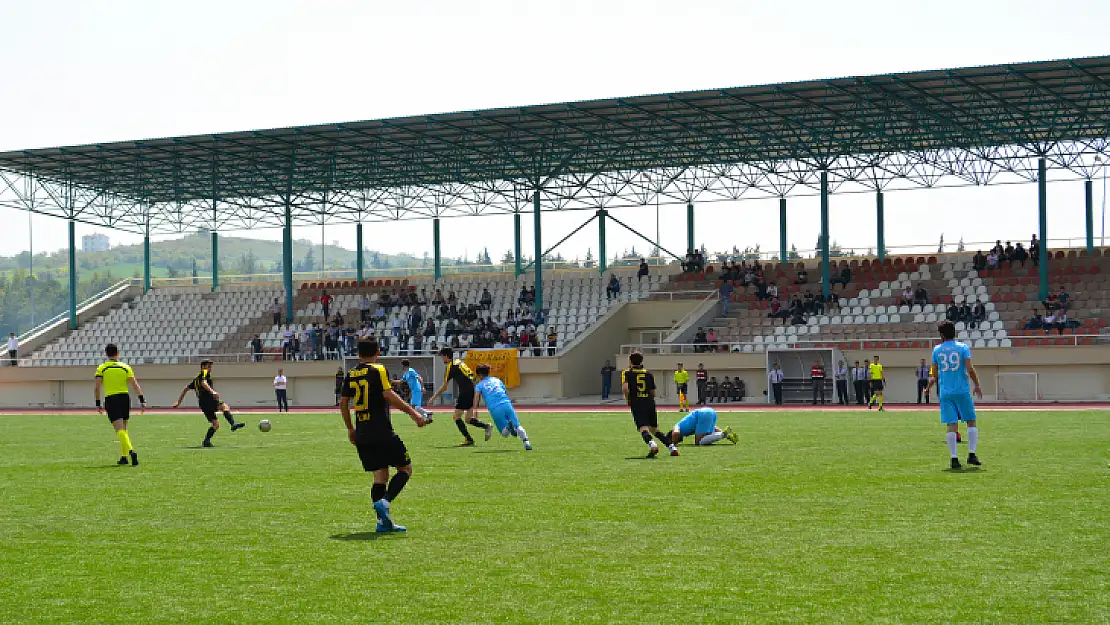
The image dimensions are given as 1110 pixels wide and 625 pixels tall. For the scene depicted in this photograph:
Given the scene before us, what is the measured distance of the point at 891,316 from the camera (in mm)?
47562

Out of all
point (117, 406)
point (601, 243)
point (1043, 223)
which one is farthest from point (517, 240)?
point (117, 406)

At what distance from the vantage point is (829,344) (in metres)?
45.5

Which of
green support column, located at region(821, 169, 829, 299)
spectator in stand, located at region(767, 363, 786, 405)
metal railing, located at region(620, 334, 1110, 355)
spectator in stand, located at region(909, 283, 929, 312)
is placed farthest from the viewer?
green support column, located at region(821, 169, 829, 299)

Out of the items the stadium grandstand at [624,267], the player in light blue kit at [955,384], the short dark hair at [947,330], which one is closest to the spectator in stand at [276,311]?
the stadium grandstand at [624,267]

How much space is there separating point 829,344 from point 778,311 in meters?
4.31

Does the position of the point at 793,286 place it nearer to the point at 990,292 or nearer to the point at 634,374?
the point at 990,292

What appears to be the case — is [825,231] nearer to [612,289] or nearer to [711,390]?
[711,390]

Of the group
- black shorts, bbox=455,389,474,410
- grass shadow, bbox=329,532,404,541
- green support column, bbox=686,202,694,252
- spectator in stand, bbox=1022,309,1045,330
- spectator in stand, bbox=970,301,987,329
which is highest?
green support column, bbox=686,202,694,252

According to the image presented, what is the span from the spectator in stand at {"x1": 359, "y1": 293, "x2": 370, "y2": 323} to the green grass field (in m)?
37.8

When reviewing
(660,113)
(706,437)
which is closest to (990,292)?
(660,113)

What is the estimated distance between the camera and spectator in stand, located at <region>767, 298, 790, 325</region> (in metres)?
49.1

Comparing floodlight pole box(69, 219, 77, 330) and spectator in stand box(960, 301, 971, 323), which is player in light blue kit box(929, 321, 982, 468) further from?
floodlight pole box(69, 219, 77, 330)

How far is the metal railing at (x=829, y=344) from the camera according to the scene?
1667 inches

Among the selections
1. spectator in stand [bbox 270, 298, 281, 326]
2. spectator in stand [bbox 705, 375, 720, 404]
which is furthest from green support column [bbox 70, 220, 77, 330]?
spectator in stand [bbox 705, 375, 720, 404]
